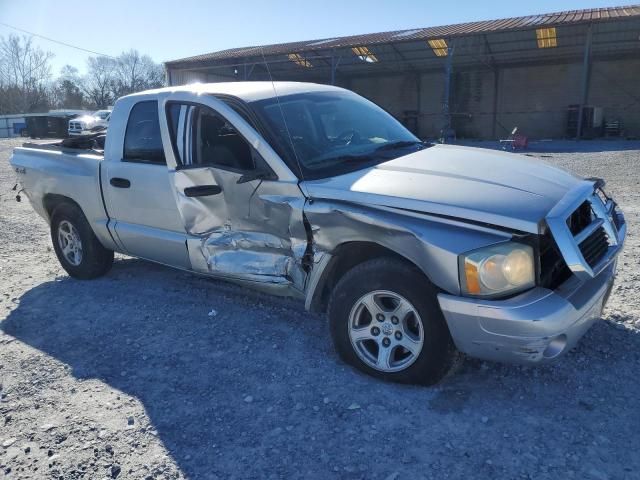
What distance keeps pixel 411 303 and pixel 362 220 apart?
21.4 inches

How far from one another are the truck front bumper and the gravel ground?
1.30 feet

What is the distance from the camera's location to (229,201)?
3725 mm

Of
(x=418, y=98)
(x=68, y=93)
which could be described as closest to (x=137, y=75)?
(x=68, y=93)

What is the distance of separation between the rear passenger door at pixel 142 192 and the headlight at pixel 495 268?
237 cm

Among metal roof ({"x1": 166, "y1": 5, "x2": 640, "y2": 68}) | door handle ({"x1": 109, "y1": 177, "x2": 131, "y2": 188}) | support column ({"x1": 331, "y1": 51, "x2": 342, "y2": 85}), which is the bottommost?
door handle ({"x1": 109, "y1": 177, "x2": 131, "y2": 188})

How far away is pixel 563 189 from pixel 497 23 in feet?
83.2

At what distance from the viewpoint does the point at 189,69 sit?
32.0 metres

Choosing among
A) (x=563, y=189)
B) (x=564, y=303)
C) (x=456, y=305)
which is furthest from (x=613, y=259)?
(x=456, y=305)

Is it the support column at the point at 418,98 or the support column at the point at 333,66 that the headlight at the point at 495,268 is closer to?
the support column at the point at 333,66

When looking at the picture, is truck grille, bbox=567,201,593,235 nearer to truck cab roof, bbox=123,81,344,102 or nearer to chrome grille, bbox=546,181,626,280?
chrome grille, bbox=546,181,626,280

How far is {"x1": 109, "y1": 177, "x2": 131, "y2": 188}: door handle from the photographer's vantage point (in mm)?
4449

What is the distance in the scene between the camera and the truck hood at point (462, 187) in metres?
2.71

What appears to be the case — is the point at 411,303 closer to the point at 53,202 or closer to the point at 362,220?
the point at 362,220

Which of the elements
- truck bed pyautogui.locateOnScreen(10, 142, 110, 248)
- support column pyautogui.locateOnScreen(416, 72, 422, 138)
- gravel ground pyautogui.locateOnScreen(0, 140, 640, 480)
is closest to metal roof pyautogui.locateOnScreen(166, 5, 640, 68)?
support column pyautogui.locateOnScreen(416, 72, 422, 138)
